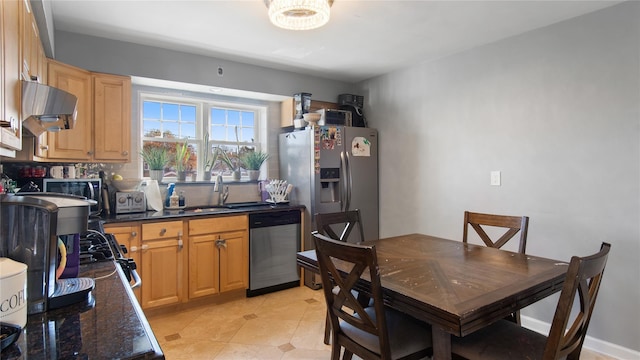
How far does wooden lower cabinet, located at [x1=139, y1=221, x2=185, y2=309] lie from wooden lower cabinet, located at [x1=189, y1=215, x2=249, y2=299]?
0.10 meters

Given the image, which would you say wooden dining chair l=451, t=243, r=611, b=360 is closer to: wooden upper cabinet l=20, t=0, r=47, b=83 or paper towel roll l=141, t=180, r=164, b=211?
wooden upper cabinet l=20, t=0, r=47, b=83

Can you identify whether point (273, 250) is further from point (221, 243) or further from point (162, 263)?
point (162, 263)

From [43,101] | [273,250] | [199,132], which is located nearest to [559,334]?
[43,101]

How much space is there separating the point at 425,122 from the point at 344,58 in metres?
1.07

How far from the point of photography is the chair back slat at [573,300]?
→ 4.05 feet

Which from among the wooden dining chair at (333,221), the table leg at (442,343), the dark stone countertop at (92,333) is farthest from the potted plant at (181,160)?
the table leg at (442,343)

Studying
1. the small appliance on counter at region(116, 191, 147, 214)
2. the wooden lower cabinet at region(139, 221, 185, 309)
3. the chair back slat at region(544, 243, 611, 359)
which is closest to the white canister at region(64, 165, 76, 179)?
the small appliance on counter at region(116, 191, 147, 214)

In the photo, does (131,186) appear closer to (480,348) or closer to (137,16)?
(137,16)

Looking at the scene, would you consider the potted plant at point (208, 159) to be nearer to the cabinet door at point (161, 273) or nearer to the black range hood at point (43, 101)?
the cabinet door at point (161, 273)

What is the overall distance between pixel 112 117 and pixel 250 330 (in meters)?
2.11

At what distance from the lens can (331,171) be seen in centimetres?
381

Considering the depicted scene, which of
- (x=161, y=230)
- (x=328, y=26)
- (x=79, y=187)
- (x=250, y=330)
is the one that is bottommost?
(x=250, y=330)

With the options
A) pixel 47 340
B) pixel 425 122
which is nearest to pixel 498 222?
pixel 425 122

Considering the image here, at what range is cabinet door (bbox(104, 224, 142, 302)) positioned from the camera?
2779 mm
